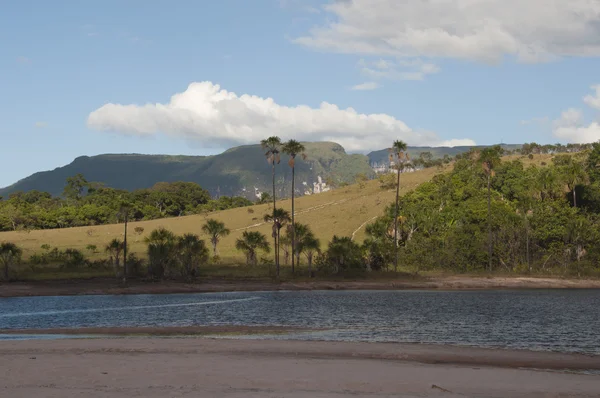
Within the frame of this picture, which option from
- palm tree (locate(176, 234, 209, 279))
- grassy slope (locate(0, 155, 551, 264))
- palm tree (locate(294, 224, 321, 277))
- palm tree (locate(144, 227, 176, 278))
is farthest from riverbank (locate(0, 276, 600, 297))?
grassy slope (locate(0, 155, 551, 264))

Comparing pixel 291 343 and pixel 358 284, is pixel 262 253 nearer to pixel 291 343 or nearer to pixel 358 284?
pixel 358 284

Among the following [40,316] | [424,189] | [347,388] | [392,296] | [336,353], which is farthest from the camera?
[424,189]

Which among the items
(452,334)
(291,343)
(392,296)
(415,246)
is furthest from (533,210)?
(291,343)

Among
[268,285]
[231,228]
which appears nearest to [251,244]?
[268,285]

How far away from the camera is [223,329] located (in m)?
47.4

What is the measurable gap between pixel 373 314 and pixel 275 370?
3498 cm

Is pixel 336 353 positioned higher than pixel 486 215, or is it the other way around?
pixel 486 215

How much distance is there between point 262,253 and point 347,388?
4585 inches

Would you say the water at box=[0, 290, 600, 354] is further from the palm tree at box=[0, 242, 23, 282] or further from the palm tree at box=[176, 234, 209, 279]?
the palm tree at box=[0, 242, 23, 282]

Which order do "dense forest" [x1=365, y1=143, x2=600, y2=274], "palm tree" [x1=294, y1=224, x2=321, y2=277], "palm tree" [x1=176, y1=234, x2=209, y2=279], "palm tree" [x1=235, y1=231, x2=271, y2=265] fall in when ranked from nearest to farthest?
"palm tree" [x1=176, y1=234, x2=209, y2=279] < "palm tree" [x1=294, y1=224, x2=321, y2=277] < "dense forest" [x1=365, y1=143, x2=600, y2=274] < "palm tree" [x1=235, y1=231, x2=271, y2=265]

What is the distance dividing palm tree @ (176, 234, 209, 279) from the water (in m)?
11.7

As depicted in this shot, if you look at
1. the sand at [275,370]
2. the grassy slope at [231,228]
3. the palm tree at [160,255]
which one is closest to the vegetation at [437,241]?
the palm tree at [160,255]

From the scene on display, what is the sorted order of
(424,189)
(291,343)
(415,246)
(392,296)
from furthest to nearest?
(424,189)
(415,246)
(392,296)
(291,343)

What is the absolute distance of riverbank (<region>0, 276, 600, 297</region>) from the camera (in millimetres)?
94625
